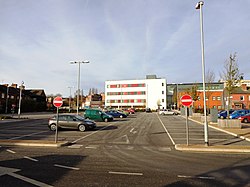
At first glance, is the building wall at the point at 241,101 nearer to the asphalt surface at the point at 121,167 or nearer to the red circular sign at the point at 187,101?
the red circular sign at the point at 187,101

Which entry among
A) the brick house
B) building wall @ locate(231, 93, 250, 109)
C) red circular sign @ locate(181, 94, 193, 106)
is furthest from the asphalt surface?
building wall @ locate(231, 93, 250, 109)

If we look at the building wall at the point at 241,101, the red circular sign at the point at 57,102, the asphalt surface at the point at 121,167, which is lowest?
the asphalt surface at the point at 121,167

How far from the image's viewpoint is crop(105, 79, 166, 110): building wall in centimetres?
9012

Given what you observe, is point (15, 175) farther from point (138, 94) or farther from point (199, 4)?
point (138, 94)

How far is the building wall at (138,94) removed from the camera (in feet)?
296

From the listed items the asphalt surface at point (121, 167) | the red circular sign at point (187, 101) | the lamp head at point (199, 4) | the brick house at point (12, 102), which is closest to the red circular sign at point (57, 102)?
the asphalt surface at point (121, 167)

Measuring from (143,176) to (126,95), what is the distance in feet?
285

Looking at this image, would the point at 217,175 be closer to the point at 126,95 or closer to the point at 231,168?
the point at 231,168

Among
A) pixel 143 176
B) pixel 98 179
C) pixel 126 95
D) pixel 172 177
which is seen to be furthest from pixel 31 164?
pixel 126 95

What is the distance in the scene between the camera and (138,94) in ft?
302

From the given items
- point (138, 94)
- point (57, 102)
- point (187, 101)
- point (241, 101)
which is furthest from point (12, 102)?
point (241, 101)

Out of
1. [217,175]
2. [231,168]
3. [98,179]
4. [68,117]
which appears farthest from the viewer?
[68,117]

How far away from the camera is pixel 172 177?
6.20 metres

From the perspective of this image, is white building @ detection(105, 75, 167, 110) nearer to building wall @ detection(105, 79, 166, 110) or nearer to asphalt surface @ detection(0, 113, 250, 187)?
building wall @ detection(105, 79, 166, 110)
